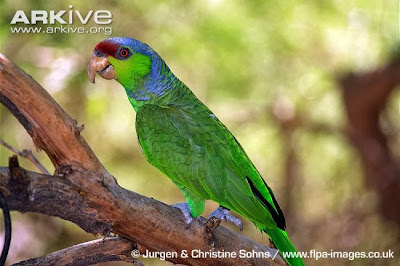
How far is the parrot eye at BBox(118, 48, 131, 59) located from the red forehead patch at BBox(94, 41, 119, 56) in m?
0.02

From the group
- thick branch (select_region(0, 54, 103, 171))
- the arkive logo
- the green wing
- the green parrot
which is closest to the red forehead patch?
the green parrot

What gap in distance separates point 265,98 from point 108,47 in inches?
98.1

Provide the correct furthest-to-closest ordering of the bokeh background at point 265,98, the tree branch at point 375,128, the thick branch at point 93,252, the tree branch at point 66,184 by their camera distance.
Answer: the tree branch at point 375,128, the bokeh background at point 265,98, the thick branch at point 93,252, the tree branch at point 66,184

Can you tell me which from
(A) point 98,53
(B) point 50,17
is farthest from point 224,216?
(B) point 50,17

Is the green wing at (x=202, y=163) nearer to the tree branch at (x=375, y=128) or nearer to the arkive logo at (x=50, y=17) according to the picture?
the arkive logo at (x=50, y=17)

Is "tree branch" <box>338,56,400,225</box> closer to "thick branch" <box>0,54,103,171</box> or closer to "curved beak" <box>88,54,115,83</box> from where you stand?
"curved beak" <box>88,54,115,83</box>

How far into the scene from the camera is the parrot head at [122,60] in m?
1.84

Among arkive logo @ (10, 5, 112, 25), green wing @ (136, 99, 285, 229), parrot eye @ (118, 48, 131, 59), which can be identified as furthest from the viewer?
arkive logo @ (10, 5, 112, 25)

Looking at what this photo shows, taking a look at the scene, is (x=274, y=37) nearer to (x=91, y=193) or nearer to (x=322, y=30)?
(x=322, y=30)

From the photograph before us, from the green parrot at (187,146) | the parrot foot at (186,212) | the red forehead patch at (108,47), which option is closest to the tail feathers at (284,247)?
the green parrot at (187,146)

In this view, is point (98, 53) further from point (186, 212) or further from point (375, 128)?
point (375, 128)

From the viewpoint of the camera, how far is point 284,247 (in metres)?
1.73

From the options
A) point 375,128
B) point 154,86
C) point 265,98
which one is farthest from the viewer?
point 265,98

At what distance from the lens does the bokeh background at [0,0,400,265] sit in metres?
3.66
